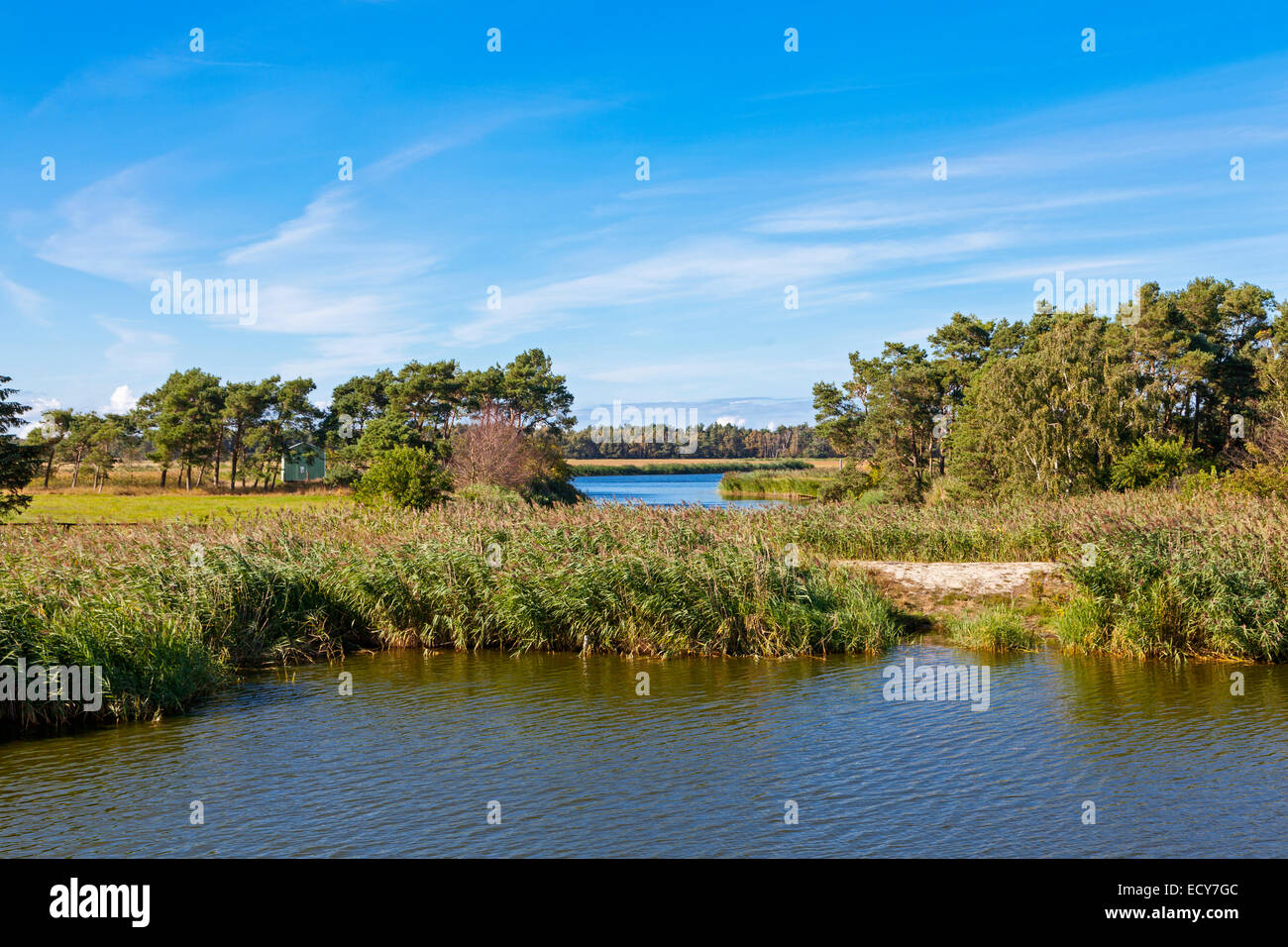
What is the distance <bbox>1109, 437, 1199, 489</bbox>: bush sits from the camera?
130 ft

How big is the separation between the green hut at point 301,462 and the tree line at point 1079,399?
38065mm

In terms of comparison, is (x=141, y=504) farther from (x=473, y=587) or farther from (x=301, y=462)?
(x=473, y=587)

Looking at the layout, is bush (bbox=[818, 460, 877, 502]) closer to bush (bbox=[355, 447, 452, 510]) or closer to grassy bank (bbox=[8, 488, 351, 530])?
grassy bank (bbox=[8, 488, 351, 530])

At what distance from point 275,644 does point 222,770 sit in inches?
230

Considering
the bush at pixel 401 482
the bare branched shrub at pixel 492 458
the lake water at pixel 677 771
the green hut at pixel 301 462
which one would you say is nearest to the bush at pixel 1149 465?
the lake water at pixel 677 771

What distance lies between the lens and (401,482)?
104 ft

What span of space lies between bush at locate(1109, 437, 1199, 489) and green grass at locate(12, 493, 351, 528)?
32.1 m

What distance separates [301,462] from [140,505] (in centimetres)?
2486

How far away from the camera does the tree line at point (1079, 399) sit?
135 feet

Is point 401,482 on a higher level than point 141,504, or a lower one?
higher

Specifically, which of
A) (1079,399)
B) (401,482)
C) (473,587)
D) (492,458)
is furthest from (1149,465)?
(473,587)

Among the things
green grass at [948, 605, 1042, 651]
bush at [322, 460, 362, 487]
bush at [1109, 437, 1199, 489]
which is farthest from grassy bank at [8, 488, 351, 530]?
bush at [1109, 437, 1199, 489]

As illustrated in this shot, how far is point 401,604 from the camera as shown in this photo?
17.4 meters
